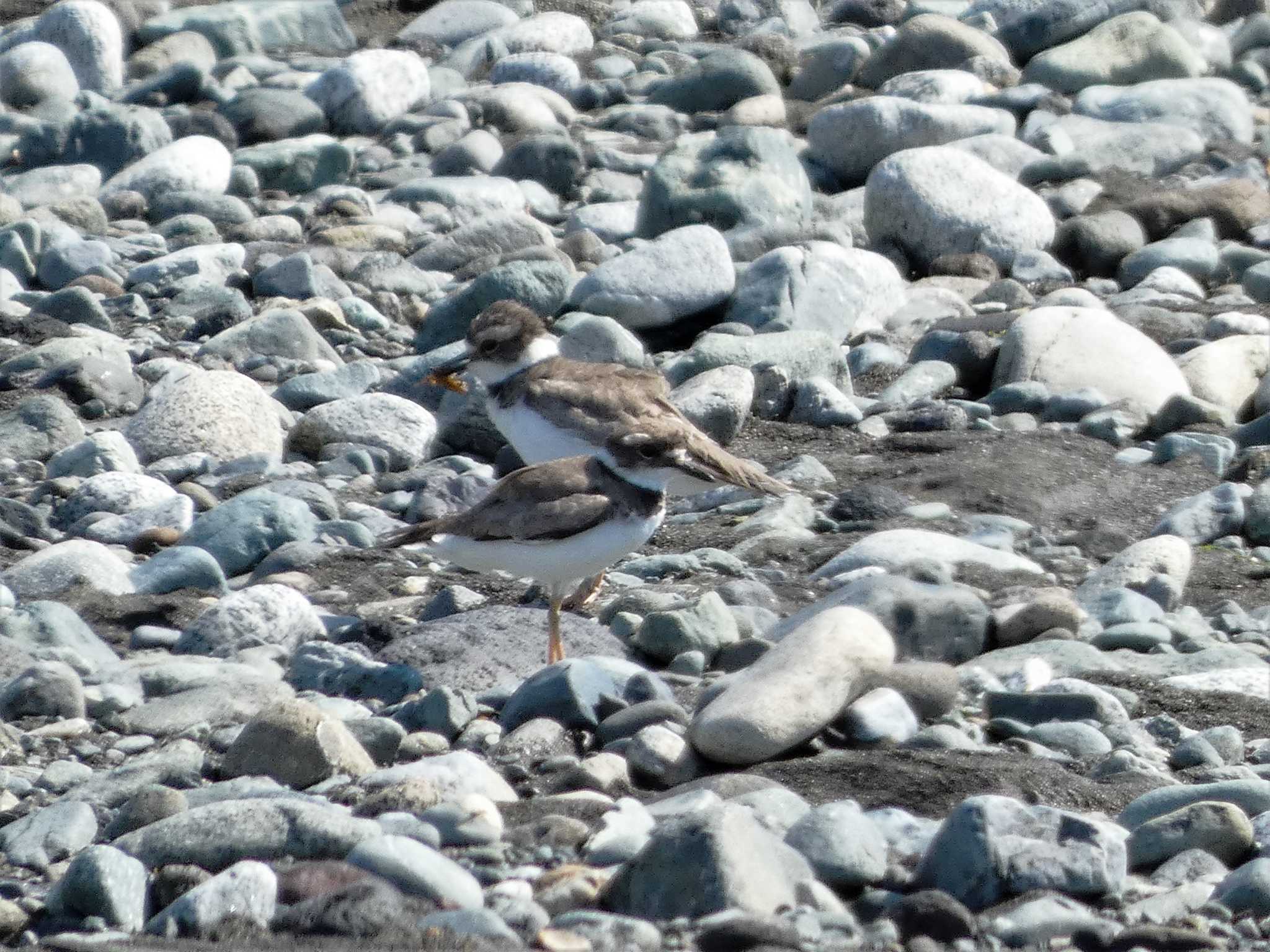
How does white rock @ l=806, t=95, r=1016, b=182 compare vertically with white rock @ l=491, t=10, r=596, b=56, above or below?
above

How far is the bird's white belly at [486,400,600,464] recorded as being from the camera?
727cm

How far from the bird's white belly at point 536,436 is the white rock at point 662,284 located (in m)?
2.32

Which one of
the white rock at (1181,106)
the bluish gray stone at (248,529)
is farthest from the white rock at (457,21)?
the bluish gray stone at (248,529)

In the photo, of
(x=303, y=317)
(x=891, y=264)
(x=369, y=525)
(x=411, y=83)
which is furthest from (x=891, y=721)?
(x=411, y=83)

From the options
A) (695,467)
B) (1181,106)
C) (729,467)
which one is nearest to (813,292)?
(729,467)

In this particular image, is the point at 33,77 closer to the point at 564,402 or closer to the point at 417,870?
the point at 564,402

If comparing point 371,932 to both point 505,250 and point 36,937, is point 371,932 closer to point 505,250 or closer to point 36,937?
point 36,937

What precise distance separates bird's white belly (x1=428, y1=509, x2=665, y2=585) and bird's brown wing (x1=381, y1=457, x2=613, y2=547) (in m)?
0.02

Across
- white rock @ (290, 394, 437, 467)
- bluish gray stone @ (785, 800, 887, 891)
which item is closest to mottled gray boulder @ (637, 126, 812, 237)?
white rock @ (290, 394, 437, 467)

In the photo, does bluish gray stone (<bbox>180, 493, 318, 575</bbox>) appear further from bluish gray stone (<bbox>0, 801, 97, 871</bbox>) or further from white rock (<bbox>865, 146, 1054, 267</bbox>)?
white rock (<bbox>865, 146, 1054, 267</bbox>)

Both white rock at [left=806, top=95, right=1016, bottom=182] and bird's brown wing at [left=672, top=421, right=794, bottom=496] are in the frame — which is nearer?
bird's brown wing at [left=672, top=421, right=794, bottom=496]

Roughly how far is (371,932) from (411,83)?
12044 mm

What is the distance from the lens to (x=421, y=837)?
14.2 ft

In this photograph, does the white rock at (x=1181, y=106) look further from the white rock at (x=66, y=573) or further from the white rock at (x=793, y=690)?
the white rock at (x=793, y=690)
